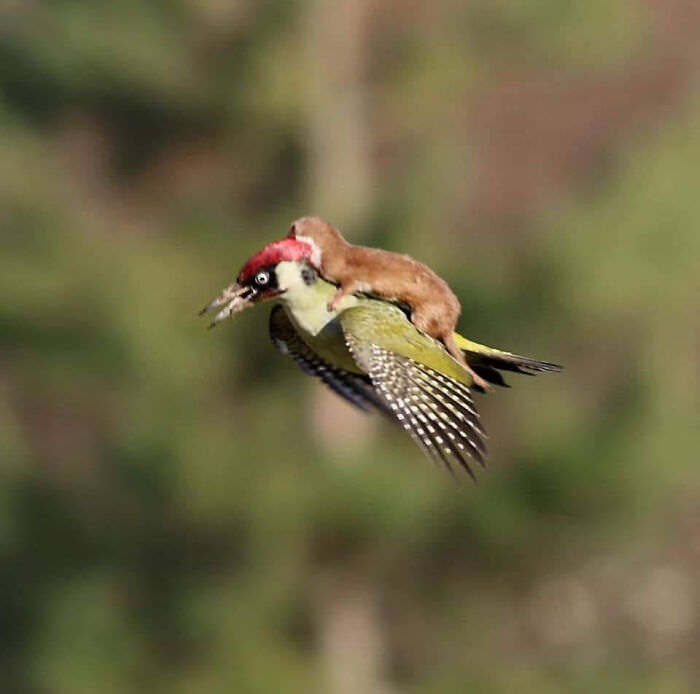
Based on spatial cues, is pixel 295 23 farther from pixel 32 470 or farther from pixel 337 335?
pixel 337 335

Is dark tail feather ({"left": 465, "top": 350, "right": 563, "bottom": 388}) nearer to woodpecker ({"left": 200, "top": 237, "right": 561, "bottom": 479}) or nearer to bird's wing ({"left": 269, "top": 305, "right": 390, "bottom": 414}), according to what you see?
woodpecker ({"left": 200, "top": 237, "right": 561, "bottom": 479})

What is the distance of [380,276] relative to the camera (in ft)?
12.9

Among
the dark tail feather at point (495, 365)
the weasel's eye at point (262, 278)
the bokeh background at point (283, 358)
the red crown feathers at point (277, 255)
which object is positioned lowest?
the weasel's eye at point (262, 278)

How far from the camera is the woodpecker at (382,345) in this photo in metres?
3.87

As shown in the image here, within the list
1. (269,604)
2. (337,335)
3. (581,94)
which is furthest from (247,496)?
(337,335)

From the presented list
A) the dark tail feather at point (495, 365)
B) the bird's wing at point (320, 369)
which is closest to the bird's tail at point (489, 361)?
the dark tail feather at point (495, 365)

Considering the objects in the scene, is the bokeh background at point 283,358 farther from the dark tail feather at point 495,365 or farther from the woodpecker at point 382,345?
the woodpecker at point 382,345

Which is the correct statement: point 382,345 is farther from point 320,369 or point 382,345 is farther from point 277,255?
point 320,369

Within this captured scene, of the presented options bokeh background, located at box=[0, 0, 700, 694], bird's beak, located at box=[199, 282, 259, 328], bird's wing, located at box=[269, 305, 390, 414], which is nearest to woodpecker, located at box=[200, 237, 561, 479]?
bird's beak, located at box=[199, 282, 259, 328]

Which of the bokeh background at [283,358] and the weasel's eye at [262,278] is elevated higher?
the bokeh background at [283,358]

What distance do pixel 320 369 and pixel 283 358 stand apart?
7085 millimetres

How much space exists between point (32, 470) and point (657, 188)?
14.5 ft

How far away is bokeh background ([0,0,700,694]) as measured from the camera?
35.6ft

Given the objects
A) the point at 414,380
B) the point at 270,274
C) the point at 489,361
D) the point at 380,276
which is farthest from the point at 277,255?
the point at 489,361
